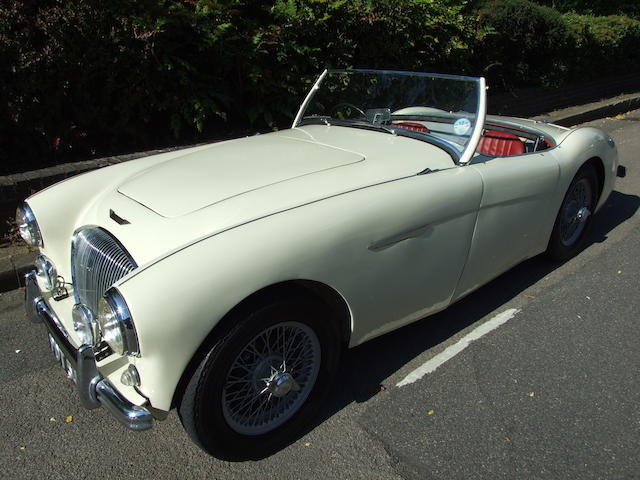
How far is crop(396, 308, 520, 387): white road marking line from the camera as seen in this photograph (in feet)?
8.97

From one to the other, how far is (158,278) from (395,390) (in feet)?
4.57

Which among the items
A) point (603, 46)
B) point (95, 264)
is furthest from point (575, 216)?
point (603, 46)

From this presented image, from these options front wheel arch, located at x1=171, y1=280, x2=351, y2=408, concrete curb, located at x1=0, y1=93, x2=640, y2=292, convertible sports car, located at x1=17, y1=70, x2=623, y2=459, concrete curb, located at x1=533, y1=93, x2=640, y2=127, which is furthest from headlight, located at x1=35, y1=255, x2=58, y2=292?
concrete curb, located at x1=533, y1=93, x2=640, y2=127

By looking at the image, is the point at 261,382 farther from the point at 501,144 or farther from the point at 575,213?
the point at 575,213

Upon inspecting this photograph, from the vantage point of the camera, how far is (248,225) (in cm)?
208

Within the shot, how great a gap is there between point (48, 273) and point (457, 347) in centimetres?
221

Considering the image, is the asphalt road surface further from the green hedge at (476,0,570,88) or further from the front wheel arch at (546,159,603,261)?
the green hedge at (476,0,570,88)

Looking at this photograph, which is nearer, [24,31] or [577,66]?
[24,31]

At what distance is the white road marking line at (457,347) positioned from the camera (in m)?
→ 2.73

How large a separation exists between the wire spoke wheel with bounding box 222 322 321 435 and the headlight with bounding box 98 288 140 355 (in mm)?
398

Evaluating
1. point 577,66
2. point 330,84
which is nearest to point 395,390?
point 330,84

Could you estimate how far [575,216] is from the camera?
Result: 152 inches

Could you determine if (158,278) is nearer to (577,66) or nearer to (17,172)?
(17,172)

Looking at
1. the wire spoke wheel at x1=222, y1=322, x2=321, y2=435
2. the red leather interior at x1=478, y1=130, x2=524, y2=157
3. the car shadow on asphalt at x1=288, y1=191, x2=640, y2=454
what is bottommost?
the car shadow on asphalt at x1=288, y1=191, x2=640, y2=454
